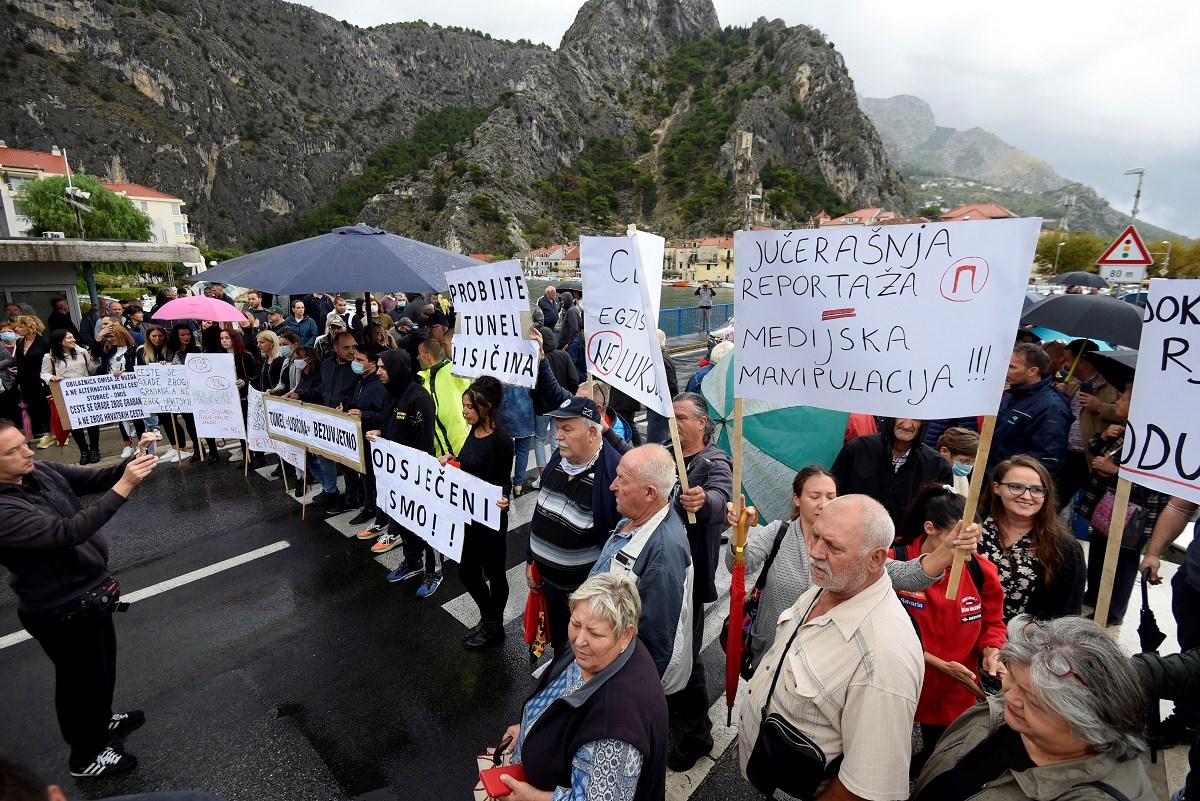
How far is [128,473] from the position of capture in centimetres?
300

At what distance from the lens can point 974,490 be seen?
2.04 meters

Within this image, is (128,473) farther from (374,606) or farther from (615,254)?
(615,254)

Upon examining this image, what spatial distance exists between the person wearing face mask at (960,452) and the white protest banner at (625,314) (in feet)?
6.49

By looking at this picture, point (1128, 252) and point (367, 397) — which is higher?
point (1128, 252)

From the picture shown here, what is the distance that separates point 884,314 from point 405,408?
370cm

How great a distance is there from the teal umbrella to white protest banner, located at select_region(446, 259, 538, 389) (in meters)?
1.64

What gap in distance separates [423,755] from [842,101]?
467 feet

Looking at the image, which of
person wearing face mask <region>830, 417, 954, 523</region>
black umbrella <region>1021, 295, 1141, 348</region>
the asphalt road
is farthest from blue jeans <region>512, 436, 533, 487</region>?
black umbrella <region>1021, 295, 1141, 348</region>

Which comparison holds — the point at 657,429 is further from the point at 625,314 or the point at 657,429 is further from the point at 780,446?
the point at 625,314

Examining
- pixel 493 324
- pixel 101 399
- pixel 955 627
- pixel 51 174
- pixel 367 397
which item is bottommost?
pixel 101 399

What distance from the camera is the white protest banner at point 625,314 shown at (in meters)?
2.88

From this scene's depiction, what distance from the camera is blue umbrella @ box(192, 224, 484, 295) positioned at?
550 cm

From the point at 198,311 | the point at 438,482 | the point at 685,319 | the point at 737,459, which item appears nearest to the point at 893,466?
the point at 737,459

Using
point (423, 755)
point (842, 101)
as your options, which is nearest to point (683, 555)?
point (423, 755)
